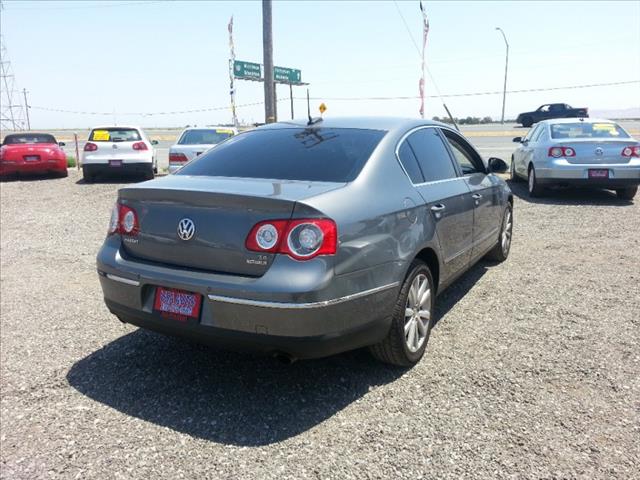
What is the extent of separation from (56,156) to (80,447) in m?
14.3

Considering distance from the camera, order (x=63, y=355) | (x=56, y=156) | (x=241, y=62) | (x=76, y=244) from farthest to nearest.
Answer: (x=241, y=62), (x=56, y=156), (x=76, y=244), (x=63, y=355)

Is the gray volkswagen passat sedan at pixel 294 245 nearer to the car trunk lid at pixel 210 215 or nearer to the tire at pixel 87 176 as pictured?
the car trunk lid at pixel 210 215

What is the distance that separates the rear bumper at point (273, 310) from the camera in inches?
108

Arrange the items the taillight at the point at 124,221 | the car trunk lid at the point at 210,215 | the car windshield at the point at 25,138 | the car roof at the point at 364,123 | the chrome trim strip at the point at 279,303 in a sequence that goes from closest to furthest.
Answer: the chrome trim strip at the point at 279,303 → the car trunk lid at the point at 210,215 → the taillight at the point at 124,221 → the car roof at the point at 364,123 → the car windshield at the point at 25,138

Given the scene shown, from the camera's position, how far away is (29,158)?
1494 centimetres

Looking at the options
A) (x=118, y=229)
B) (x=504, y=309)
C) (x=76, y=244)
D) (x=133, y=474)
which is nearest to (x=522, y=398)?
(x=504, y=309)

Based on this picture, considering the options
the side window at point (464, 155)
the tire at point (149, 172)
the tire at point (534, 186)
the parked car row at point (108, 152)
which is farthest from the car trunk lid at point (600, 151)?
the tire at point (149, 172)

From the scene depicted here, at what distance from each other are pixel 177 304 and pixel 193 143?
1071cm

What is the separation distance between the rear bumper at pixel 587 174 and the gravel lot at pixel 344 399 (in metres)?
4.83

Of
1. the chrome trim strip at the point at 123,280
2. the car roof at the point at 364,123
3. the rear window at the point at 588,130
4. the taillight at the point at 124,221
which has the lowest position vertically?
the chrome trim strip at the point at 123,280

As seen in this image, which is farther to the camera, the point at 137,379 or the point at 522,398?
the point at 137,379

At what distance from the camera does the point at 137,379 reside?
137 inches

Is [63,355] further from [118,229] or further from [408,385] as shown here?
[408,385]

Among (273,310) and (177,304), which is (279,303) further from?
(177,304)
